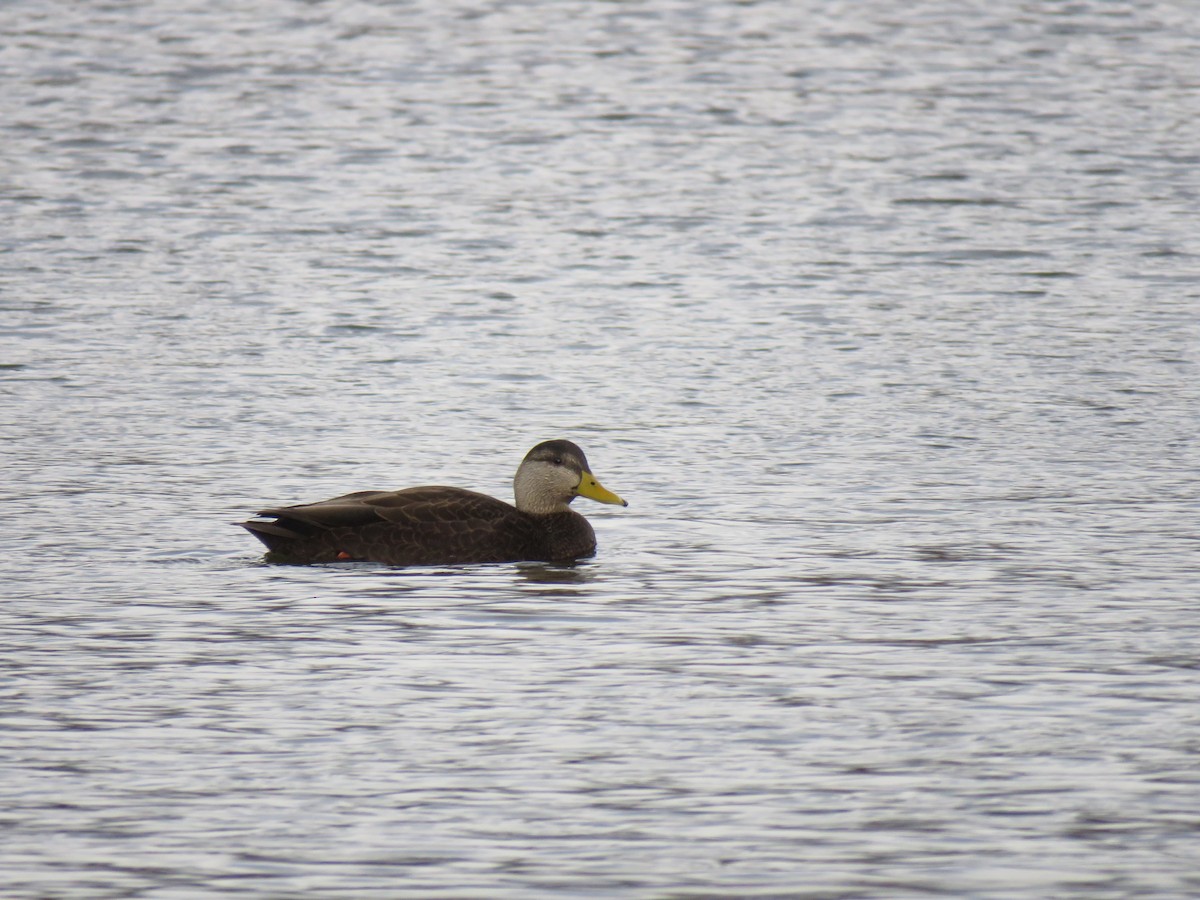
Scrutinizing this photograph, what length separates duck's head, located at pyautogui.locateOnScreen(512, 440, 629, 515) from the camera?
1266 centimetres

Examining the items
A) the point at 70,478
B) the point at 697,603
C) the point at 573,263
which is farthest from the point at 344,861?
the point at 573,263

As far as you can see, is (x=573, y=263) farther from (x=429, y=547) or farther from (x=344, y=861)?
(x=344, y=861)

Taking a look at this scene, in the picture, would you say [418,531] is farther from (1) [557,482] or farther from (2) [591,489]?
(2) [591,489]

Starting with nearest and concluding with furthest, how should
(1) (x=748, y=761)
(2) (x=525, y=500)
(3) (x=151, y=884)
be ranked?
(3) (x=151, y=884) → (1) (x=748, y=761) → (2) (x=525, y=500)

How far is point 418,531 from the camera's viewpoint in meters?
12.0

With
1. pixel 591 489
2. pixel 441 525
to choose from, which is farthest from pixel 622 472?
pixel 441 525

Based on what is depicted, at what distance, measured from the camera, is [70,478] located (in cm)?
1354

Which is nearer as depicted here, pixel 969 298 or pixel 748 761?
pixel 748 761

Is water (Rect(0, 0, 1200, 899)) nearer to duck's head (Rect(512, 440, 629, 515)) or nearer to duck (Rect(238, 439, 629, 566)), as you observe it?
duck (Rect(238, 439, 629, 566))

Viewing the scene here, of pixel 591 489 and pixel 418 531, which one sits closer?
pixel 418 531

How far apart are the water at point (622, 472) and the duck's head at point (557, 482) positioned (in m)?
0.44

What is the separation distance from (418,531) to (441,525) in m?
0.13

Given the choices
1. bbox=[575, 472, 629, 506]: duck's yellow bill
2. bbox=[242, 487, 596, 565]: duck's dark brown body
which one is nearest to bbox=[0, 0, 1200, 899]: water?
bbox=[242, 487, 596, 565]: duck's dark brown body

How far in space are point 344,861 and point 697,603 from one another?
384 cm
